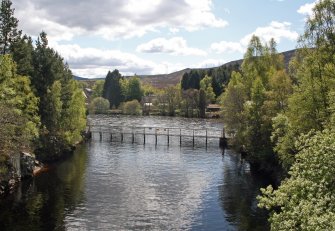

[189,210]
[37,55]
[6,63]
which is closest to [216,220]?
[189,210]

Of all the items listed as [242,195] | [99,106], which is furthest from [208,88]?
[242,195]

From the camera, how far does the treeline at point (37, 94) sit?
158 feet

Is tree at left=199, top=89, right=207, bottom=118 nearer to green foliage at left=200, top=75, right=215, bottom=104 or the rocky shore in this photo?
green foliage at left=200, top=75, right=215, bottom=104

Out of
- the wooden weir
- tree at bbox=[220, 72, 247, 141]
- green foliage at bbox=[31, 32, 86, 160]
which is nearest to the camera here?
green foliage at bbox=[31, 32, 86, 160]

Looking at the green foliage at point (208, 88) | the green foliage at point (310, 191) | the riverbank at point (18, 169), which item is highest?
the green foliage at point (208, 88)

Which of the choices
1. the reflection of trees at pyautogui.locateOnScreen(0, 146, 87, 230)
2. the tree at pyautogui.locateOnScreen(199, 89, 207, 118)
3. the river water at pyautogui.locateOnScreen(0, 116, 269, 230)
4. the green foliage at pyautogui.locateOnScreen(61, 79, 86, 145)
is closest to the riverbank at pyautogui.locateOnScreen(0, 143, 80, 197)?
the river water at pyautogui.locateOnScreen(0, 116, 269, 230)

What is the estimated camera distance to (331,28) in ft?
128

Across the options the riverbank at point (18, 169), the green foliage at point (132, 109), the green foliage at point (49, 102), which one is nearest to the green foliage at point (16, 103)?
the riverbank at point (18, 169)

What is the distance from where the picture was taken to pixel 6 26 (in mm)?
58594

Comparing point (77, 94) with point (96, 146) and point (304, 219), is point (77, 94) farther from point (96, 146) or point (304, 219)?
point (304, 219)

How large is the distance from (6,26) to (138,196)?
3053cm

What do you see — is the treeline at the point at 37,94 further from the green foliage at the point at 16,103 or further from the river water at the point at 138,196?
the river water at the point at 138,196

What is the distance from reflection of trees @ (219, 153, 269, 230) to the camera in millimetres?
38812

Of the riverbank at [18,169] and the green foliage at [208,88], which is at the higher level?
the green foliage at [208,88]
